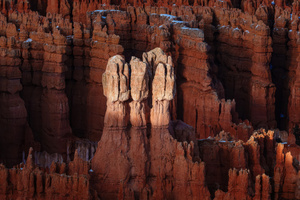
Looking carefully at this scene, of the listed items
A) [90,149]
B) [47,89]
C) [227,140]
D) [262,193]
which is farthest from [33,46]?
[262,193]

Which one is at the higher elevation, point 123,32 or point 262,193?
point 123,32

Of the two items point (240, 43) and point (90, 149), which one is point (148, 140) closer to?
point (90, 149)

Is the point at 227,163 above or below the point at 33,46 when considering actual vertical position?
below

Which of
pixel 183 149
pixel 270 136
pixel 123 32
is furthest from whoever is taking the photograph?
pixel 123 32

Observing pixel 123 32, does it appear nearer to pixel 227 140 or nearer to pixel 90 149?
pixel 90 149

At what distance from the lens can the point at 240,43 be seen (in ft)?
134

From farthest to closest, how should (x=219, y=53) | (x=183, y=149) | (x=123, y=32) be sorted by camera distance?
(x=219, y=53)
(x=123, y=32)
(x=183, y=149)

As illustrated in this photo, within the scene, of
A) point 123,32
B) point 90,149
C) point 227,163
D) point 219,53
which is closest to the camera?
point 227,163

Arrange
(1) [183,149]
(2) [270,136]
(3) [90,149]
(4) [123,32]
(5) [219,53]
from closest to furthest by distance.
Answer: (1) [183,149]
(2) [270,136]
(3) [90,149]
(4) [123,32]
(5) [219,53]

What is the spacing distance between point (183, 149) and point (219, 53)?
1435cm

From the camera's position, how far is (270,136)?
3200 centimetres

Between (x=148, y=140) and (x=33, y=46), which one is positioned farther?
(x=33, y=46)

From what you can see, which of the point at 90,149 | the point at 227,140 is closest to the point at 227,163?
the point at 227,140

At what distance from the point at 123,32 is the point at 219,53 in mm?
4593
